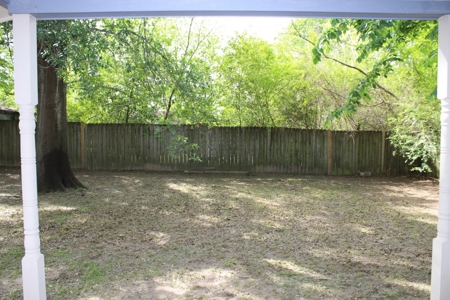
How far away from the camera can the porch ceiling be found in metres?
2.90

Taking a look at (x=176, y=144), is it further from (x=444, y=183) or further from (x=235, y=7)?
(x=444, y=183)

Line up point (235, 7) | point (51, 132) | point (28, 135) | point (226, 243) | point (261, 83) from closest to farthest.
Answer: point (235, 7)
point (28, 135)
point (226, 243)
point (51, 132)
point (261, 83)

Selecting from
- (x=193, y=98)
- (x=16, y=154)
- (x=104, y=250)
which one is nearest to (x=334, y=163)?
(x=193, y=98)

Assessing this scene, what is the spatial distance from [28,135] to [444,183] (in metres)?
3.58

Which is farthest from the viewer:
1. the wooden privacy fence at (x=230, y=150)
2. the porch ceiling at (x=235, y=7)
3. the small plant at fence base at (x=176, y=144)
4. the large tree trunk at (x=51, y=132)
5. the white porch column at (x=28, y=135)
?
the wooden privacy fence at (x=230, y=150)

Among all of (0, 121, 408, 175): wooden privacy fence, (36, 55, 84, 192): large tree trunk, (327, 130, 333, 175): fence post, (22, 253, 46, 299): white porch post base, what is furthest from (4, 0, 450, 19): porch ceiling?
(327, 130, 333, 175): fence post

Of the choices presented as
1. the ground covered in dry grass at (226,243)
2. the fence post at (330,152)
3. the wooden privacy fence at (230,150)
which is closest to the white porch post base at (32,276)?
the ground covered in dry grass at (226,243)

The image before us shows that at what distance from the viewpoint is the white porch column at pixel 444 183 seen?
3.07 m

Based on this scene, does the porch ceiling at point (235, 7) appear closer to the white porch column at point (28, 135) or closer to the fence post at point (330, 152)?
the white porch column at point (28, 135)

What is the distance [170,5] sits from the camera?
9.52ft

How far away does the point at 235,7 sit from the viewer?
2896 millimetres

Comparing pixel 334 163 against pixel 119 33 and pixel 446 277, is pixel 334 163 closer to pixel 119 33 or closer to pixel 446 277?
pixel 119 33

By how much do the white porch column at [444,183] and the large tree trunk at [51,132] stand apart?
24.4 feet

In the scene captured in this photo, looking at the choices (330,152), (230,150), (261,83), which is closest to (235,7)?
(261,83)
